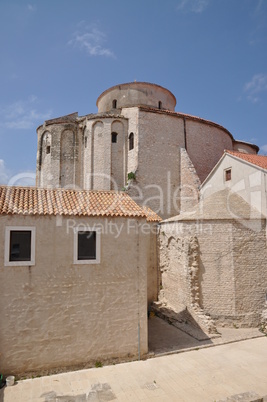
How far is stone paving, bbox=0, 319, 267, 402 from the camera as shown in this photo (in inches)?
316

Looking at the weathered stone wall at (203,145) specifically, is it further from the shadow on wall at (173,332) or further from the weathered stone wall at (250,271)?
the shadow on wall at (173,332)

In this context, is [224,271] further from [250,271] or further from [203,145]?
[203,145]

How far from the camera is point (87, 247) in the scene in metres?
10.0

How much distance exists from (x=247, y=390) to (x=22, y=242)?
8544 mm

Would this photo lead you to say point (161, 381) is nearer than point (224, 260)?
Yes

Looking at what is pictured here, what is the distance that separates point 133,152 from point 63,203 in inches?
488

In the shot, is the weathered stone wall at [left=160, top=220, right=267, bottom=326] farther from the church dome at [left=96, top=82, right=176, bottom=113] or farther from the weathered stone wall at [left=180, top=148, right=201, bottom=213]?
the church dome at [left=96, top=82, right=176, bottom=113]

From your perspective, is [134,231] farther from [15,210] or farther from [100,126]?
[100,126]

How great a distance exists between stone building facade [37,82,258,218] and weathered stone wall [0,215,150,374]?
10.8m

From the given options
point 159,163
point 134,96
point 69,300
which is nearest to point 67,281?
point 69,300

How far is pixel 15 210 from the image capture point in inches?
367

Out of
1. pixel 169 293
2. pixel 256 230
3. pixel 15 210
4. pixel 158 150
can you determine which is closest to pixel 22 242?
pixel 15 210

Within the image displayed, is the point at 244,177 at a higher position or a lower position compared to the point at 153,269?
higher

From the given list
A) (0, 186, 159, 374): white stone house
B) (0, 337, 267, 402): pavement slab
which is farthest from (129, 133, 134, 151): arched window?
(0, 337, 267, 402): pavement slab
